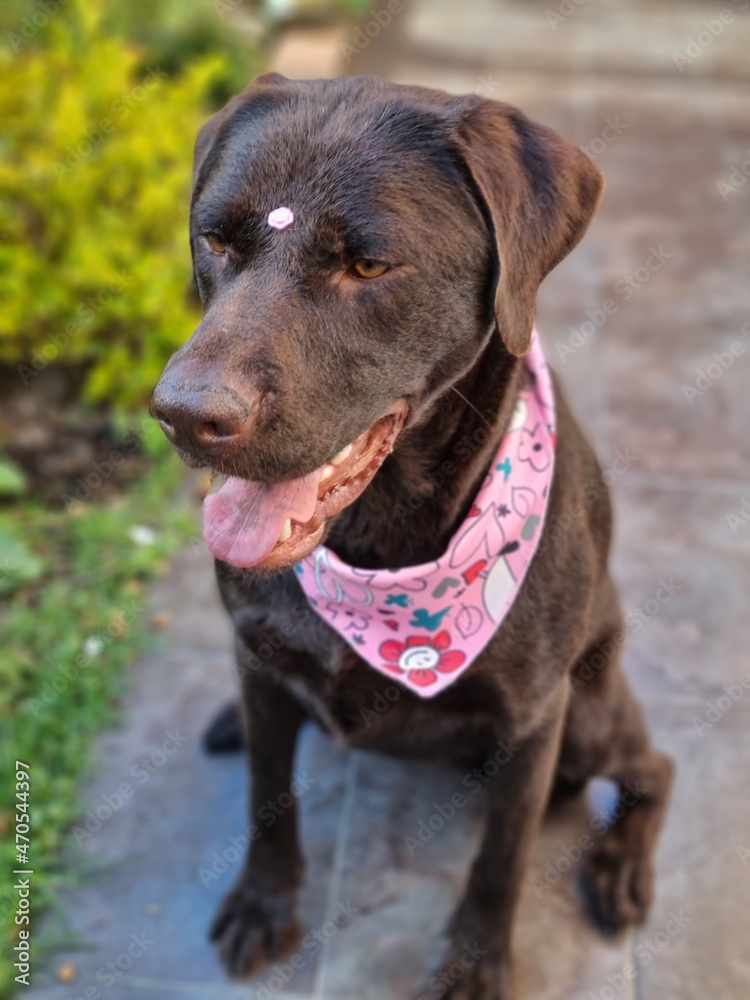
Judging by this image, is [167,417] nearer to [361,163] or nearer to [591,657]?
[361,163]

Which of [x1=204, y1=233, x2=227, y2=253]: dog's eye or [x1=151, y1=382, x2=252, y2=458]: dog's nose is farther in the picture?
[x1=204, y1=233, x2=227, y2=253]: dog's eye

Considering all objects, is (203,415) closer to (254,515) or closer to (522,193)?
(254,515)

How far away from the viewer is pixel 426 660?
69.4 inches

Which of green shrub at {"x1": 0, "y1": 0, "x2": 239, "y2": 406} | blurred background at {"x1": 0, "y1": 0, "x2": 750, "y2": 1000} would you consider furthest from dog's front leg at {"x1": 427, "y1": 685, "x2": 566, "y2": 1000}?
green shrub at {"x1": 0, "y1": 0, "x2": 239, "y2": 406}

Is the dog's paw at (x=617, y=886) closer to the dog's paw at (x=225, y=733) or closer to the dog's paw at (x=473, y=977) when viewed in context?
the dog's paw at (x=473, y=977)

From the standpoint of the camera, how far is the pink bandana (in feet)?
5.70

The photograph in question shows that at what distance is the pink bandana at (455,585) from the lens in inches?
68.4

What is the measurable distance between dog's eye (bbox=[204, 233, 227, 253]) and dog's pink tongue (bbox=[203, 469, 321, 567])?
14.1 inches

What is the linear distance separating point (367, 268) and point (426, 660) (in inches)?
28.0

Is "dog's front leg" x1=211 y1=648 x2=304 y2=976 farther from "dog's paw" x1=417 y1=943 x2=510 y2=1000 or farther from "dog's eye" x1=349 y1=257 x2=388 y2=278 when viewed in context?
"dog's eye" x1=349 y1=257 x2=388 y2=278

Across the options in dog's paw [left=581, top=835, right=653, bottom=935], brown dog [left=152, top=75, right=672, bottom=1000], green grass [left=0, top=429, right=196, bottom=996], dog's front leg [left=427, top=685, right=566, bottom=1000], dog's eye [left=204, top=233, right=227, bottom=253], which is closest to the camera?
brown dog [left=152, top=75, right=672, bottom=1000]

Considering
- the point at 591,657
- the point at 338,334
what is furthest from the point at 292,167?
the point at 591,657

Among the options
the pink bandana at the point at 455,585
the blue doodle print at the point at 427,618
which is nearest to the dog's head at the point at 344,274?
the pink bandana at the point at 455,585

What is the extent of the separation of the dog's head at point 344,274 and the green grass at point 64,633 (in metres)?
1.27
